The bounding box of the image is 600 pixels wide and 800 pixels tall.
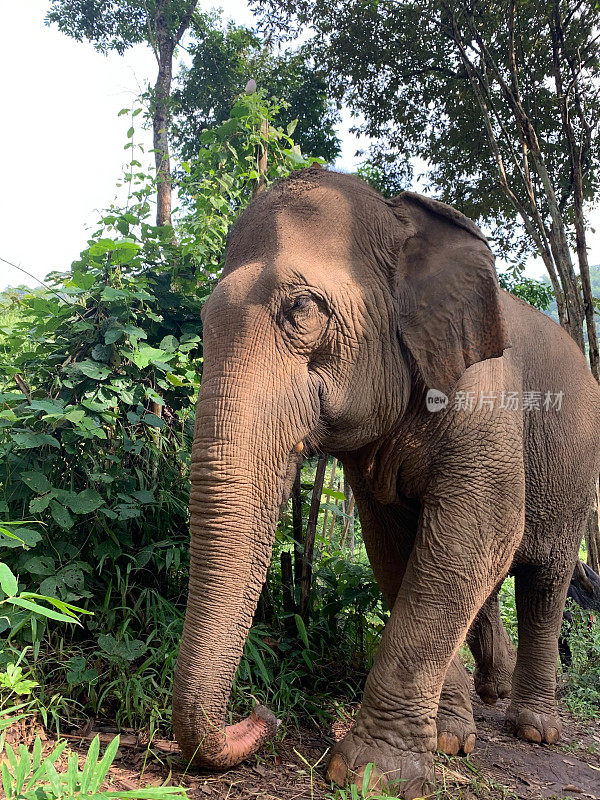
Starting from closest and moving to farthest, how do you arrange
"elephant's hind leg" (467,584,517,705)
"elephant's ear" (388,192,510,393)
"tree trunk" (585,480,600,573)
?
"elephant's ear" (388,192,510,393) → "elephant's hind leg" (467,584,517,705) → "tree trunk" (585,480,600,573)

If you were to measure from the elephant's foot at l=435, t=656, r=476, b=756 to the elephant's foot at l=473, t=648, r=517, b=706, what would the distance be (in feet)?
4.60

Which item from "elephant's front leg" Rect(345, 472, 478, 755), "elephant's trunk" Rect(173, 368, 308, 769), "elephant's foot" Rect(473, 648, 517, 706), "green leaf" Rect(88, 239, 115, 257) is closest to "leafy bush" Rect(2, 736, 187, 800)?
"elephant's trunk" Rect(173, 368, 308, 769)

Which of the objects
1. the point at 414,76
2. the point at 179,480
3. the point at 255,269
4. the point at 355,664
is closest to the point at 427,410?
the point at 255,269

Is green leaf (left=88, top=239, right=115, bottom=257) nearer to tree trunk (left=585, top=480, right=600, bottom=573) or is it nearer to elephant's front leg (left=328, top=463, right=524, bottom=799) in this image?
elephant's front leg (left=328, top=463, right=524, bottom=799)

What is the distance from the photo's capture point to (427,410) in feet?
9.66

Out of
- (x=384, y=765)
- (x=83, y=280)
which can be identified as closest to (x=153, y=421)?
(x=83, y=280)

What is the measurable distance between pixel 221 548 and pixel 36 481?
4.22 ft

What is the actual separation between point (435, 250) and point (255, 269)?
882mm

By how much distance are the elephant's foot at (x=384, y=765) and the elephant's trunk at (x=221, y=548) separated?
582 mm

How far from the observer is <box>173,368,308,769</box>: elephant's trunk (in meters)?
2.18

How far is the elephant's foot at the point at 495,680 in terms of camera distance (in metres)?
4.83

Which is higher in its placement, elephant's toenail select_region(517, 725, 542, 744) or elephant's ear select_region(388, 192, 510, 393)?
elephant's ear select_region(388, 192, 510, 393)

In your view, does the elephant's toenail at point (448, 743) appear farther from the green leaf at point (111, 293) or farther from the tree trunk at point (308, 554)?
the green leaf at point (111, 293)

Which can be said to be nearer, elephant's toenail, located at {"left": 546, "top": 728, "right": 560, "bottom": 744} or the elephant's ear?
the elephant's ear
